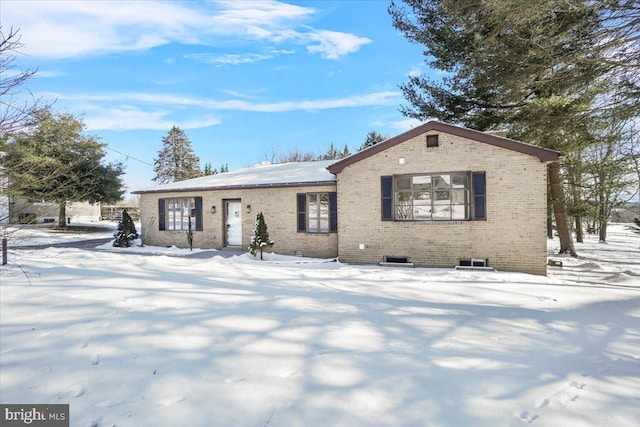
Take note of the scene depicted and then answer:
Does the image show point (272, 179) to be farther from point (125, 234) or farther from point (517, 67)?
point (517, 67)

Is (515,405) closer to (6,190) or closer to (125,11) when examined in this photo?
(6,190)

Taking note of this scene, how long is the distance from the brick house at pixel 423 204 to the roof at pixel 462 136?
3 centimetres

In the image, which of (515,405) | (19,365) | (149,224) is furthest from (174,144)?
(515,405)

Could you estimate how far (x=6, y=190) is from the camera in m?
5.33

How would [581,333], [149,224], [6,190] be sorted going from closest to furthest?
[581,333] → [6,190] → [149,224]

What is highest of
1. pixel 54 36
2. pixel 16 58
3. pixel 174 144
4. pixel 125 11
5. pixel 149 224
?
pixel 174 144

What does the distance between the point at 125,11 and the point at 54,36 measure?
6.96 feet

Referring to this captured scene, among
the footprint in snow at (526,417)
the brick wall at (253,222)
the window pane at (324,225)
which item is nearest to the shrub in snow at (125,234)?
the brick wall at (253,222)

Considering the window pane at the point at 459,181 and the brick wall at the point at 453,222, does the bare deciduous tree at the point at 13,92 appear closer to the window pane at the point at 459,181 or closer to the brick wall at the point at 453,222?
A: the brick wall at the point at 453,222

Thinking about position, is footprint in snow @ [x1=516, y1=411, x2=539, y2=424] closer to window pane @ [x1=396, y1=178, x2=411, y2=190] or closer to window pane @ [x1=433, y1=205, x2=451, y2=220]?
window pane @ [x1=433, y1=205, x2=451, y2=220]

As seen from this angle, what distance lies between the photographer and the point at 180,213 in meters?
14.9

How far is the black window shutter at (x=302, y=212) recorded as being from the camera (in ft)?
40.7

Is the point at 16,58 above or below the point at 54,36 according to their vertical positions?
below

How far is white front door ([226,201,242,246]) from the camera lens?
13805 millimetres
